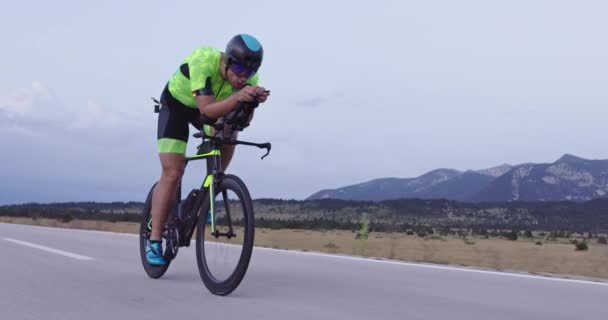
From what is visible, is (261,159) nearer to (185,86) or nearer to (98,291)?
(185,86)

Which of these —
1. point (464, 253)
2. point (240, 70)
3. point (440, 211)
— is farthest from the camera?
point (440, 211)

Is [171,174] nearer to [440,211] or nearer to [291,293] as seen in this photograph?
[291,293]

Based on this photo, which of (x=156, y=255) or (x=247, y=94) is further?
(x=156, y=255)

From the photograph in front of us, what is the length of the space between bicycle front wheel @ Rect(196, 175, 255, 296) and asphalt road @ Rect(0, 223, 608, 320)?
13 centimetres

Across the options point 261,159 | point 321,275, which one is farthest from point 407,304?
point 321,275

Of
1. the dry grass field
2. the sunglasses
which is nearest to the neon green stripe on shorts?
the sunglasses

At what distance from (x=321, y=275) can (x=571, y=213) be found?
380ft

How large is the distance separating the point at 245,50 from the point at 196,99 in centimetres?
50

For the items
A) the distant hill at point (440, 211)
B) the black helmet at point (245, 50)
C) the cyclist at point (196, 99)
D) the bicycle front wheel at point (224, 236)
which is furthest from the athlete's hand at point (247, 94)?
the distant hill at point (440, 211)

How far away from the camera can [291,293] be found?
5.63 meters

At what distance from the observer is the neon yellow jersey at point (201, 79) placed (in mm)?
5531

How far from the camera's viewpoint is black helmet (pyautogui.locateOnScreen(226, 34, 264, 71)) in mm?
5348

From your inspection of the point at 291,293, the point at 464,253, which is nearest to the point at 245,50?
the point at 291,293

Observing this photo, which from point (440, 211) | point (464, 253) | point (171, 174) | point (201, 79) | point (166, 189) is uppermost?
point (440, 211)
